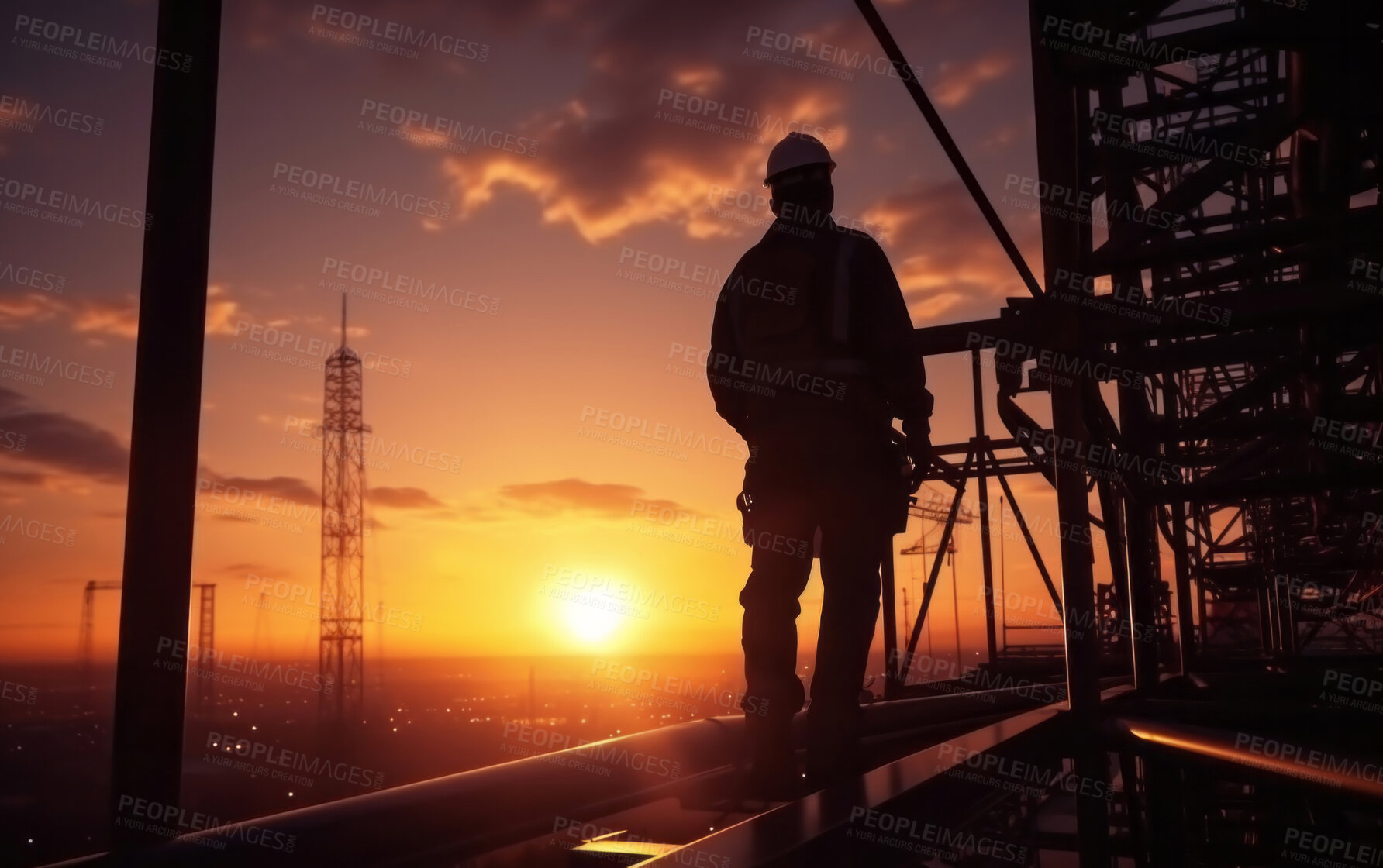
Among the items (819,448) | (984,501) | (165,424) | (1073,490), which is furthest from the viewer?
(984,501)

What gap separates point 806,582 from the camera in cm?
369

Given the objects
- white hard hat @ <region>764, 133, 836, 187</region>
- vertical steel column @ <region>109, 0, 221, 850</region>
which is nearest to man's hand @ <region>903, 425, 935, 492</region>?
white hard hat @ <region>764, 133, 836, 187</region>

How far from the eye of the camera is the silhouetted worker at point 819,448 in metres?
3.49

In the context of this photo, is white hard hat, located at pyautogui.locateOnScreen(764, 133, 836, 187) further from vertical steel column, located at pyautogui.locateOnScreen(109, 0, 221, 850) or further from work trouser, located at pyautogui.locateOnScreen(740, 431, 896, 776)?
vertical steel column, located at pyautogui.locateOnScreen(109, 0, 221, 850)

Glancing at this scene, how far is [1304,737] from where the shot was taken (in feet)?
14.6

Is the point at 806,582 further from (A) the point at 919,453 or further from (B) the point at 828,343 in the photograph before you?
(B) the point at 828,343

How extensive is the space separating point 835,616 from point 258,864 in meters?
2.05

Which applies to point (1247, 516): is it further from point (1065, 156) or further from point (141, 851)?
point (141, 851)

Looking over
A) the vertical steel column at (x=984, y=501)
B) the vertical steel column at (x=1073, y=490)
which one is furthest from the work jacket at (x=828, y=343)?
the vertical steel column at (x=984, y=501)

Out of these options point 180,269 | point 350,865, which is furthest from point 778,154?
point 350,865

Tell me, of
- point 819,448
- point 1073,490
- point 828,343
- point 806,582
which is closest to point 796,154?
point 828,343

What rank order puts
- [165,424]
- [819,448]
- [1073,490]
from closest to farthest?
[165,424], [819,448], [1073,490]

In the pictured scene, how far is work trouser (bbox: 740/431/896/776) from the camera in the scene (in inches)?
136

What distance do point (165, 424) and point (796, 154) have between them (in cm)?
247
